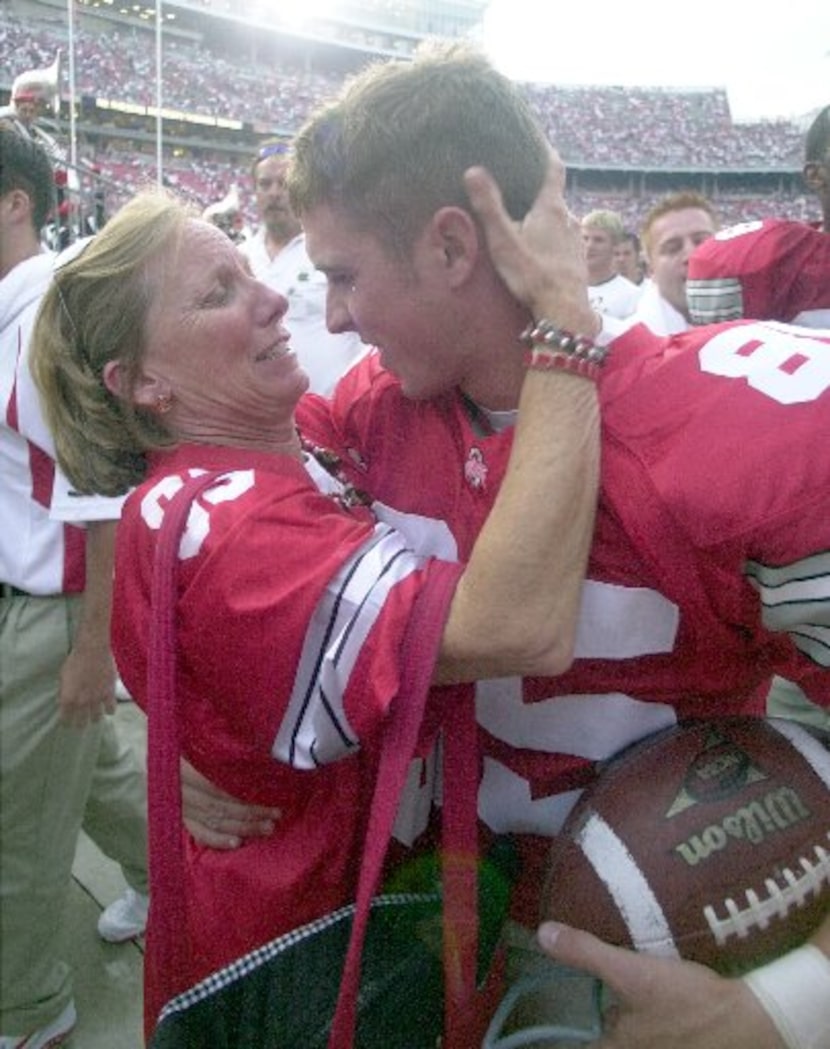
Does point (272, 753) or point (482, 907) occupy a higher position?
point (272, 753)

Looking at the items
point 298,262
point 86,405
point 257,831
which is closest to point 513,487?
point 257,831

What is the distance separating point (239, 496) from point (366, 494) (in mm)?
314

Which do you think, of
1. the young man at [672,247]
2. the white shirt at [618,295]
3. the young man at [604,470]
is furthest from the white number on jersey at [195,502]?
the white shirt at [618,295]

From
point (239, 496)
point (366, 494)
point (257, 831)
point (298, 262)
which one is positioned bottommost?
point (298, 262)

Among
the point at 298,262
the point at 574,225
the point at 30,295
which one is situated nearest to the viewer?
the point at 574,225

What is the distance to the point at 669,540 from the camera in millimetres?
1131

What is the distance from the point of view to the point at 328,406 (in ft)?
5.55

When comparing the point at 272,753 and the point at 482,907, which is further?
the point at 482,907

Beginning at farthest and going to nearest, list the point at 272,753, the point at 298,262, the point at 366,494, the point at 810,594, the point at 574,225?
the point at 298,262
the point at 366,494
the point at 574,225
the point at 272,753
the point at 810,594

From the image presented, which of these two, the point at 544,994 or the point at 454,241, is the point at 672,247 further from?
the point at 544,994

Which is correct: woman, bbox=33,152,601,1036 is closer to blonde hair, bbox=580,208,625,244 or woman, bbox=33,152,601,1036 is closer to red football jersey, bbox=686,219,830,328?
red football jersey, bbox=686,219,830,328

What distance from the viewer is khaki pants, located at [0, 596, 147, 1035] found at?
2.47 metres

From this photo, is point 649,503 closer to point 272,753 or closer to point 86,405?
point 272,753

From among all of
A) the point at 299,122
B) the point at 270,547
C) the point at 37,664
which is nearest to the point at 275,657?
the point at 270,547
